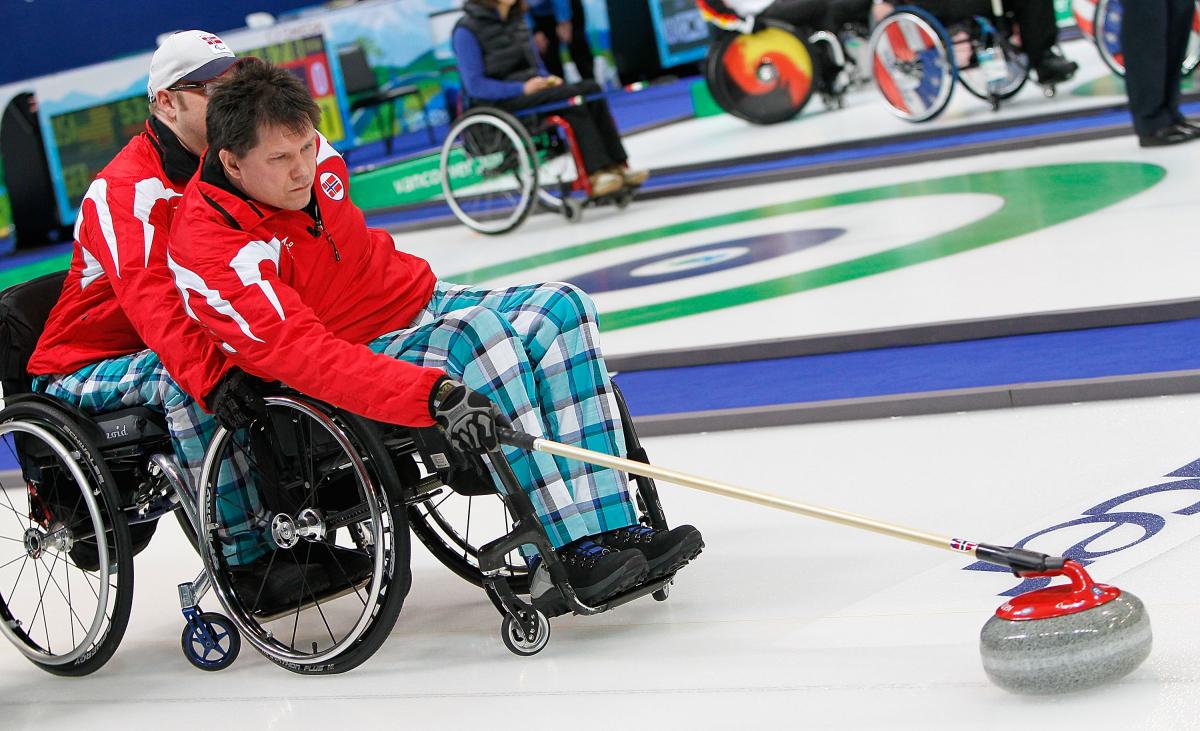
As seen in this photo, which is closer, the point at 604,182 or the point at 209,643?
the point at 209,643

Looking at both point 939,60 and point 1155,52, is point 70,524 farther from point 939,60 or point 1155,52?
point 939,60

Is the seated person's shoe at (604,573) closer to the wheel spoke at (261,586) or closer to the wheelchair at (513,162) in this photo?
the wheel spoke at (261,586)

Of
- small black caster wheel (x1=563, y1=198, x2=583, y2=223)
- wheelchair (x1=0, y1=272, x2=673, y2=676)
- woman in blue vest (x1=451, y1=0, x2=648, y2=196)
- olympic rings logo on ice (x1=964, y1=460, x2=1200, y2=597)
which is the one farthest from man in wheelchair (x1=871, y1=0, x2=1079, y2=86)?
wheelchair (x1=0, y1=272, x2=673, y2=676)

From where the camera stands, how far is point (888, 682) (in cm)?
203

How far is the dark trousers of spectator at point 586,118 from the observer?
6648mm

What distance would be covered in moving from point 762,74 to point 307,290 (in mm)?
6667

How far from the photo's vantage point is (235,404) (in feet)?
7.88

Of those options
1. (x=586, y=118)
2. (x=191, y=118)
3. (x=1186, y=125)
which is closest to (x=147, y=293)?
(x=191, y=118)

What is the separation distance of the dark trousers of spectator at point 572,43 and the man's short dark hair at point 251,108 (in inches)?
375

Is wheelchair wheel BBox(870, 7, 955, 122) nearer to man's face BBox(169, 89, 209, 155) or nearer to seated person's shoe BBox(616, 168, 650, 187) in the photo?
seated person's shoe BBox(616, 168, 650, 187)

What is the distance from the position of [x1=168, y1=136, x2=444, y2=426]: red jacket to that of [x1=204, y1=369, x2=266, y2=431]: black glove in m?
0.04

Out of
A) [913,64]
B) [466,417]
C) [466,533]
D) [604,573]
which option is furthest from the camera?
[913,64]

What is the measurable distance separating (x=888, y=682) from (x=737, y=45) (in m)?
7.03

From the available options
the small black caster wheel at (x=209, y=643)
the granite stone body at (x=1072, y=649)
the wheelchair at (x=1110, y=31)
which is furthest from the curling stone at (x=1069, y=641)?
Answer: the wheelchair at (x=1110, y=31)
